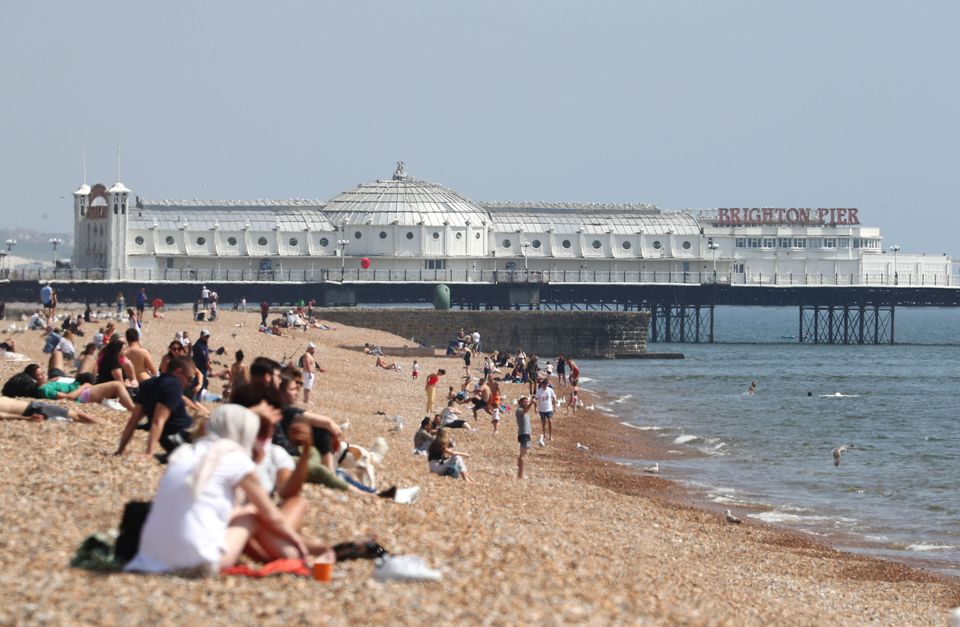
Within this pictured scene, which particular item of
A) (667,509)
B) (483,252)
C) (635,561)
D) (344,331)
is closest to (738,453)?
(667,509)

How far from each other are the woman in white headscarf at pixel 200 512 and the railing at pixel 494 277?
66463mm

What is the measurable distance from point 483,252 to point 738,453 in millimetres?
55578

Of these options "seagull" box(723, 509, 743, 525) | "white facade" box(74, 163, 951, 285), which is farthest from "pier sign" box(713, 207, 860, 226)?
"seagull" box(723, 509, 743, 525)

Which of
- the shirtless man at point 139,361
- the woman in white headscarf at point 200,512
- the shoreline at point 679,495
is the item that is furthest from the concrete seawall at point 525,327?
the woman in white headscarf at point 200,512

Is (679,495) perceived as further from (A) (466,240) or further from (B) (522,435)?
(A) (466,240)

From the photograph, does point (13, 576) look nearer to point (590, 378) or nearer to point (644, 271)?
point (590, 378)

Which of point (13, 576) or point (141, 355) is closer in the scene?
point (13, 576)

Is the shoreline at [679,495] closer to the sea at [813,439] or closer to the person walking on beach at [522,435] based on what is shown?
the sea at [813,439]

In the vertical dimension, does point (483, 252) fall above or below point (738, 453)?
above

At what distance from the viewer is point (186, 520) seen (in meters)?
9.86

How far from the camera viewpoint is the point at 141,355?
20250 mm

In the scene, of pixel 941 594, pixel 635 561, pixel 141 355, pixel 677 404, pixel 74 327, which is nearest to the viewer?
pixel 635 561

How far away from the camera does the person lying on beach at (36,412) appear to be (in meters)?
17.4

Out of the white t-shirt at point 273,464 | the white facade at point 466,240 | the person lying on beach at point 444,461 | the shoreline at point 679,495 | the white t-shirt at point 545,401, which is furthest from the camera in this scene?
the white facade at point 466,240
